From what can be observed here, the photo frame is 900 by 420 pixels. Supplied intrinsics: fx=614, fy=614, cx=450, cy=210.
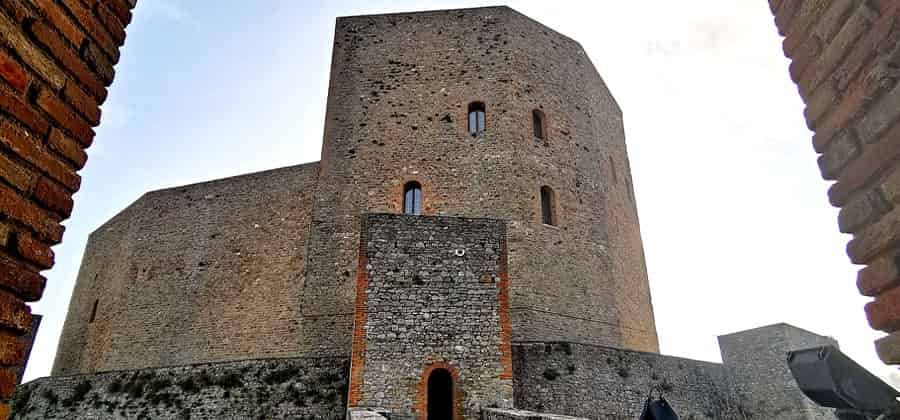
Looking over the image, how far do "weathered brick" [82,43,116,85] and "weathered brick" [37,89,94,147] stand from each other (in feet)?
0.73

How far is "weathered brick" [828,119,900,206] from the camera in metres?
2.55

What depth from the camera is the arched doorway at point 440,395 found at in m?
9.55

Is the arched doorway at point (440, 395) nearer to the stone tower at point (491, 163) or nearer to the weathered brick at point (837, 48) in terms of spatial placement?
the stone tower at point (491, 163)

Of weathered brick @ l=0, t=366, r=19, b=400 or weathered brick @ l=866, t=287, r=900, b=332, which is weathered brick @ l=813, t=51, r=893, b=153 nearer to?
weathered brick @ l=866, t=287, r=900, b=332

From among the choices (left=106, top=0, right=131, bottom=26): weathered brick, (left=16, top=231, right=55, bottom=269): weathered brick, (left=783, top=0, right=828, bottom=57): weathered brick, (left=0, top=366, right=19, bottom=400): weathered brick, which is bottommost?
(left=0, top=366, right=19, bottom=400): weathered brick

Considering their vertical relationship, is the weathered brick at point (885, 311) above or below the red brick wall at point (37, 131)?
below

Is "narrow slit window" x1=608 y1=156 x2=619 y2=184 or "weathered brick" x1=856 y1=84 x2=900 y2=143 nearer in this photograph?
"weathered brick" x1=856 y1=84 x2=900 y2=143

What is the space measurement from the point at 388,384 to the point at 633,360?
629 centimetres

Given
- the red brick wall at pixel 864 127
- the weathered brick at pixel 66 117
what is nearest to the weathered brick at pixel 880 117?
the red brick wall at pixel 864 127

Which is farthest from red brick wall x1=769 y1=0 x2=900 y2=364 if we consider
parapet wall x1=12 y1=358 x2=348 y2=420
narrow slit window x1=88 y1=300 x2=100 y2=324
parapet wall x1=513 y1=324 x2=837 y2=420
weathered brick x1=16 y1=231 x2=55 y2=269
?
narrow slit window x1=88 y1=300 x2=100 y2=324

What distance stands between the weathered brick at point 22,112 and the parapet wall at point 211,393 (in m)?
9.50

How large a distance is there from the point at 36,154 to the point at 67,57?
49cm

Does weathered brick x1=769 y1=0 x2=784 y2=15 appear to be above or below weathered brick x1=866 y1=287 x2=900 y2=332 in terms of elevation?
above

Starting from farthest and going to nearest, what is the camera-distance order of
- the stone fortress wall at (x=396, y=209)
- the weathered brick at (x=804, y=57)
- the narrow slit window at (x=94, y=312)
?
the narrow slit window at (x=94, y=312) < the stone fortress wall at (x=396, y=209) < the weathered brick at (x=804, y=57)
